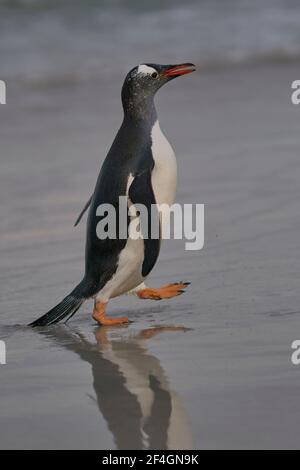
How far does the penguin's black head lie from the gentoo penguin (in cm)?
15

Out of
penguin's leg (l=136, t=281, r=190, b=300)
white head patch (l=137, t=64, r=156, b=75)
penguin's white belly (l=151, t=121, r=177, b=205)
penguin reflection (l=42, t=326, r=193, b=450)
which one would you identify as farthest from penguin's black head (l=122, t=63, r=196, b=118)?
penguin reflection (l=42, t=326, r=193, b=450)

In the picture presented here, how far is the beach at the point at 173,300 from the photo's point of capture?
3674 mm

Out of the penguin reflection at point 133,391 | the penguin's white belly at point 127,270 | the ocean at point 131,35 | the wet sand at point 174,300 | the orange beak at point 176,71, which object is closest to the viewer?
the penguin reflection at point 133,391

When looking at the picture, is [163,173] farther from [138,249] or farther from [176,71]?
[176,71]

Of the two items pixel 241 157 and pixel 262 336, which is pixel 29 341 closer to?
pixel 262 336

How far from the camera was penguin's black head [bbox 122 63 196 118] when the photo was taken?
532 centimetres

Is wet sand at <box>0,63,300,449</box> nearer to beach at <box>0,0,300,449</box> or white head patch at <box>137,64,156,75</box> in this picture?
beach at <box>0,0,300,449</box>

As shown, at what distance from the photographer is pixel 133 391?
3986 mm

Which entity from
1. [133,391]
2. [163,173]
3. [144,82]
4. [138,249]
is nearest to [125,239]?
[138,249]

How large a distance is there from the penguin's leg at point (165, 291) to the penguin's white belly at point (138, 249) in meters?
0.06

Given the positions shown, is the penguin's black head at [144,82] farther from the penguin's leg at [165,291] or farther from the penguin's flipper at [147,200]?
the penguin's leg at [165,291]

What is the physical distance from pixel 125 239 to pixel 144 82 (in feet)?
2.52

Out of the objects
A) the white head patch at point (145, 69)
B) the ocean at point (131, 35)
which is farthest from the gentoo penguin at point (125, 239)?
the ocean at point (131, 35)
